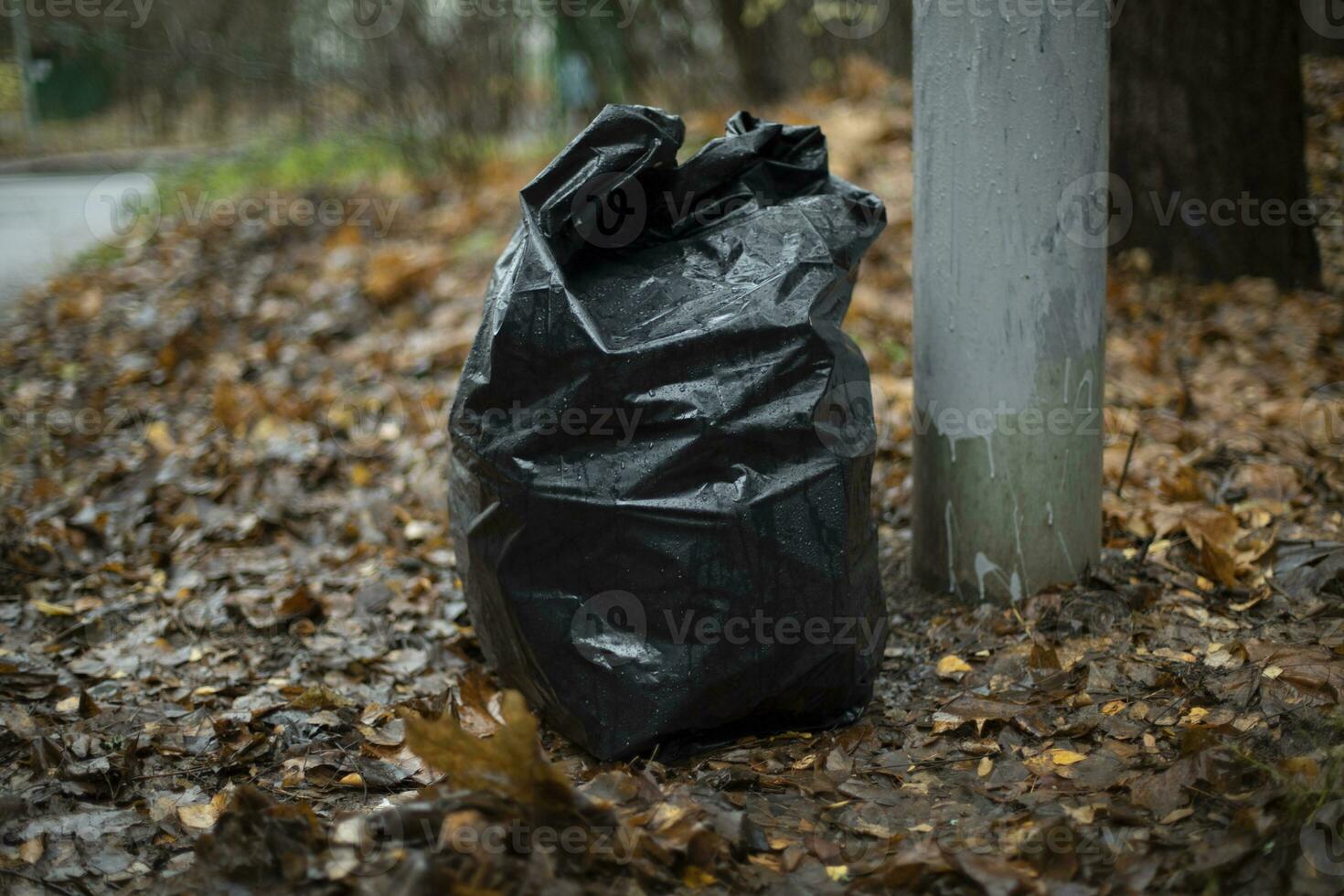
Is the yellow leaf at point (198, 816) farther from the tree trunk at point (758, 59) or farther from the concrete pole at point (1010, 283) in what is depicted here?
the tree trunk at point (758, 59)

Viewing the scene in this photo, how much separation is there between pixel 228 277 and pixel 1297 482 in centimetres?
481

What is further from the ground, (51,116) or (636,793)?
(51,116)

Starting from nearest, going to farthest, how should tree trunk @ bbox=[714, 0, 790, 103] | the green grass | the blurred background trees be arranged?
1. the blurred background trees
2. the green grass
3. tree trunk @ bbox=[714, 0, 790, 103]

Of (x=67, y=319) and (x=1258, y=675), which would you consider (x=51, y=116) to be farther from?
(x=1258, y=675)

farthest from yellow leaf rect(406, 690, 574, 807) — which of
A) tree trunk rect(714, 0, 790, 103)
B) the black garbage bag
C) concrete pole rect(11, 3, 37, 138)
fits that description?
concrete pole rect(11, 3, 37, 138)

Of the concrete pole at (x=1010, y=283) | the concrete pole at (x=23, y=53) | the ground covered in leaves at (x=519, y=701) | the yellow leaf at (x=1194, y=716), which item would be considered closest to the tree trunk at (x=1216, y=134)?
the ground covered in leaves at (x=519, y=701)

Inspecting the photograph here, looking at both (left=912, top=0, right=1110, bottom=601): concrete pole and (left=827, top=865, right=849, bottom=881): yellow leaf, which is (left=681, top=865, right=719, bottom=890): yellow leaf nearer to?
(left=827, top=865, right=849, bottom=881): yellow leaf

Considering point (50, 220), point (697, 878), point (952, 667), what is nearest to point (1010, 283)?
point (952, 667)

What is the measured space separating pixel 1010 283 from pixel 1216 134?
2.40m

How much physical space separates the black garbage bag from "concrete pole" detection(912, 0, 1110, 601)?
1.35ft

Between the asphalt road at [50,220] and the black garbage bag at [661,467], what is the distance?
4.85 m

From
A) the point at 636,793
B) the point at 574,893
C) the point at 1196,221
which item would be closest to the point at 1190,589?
the point at 636,793

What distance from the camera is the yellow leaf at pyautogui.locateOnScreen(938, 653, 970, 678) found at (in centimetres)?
236

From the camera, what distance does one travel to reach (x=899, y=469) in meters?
3.28
